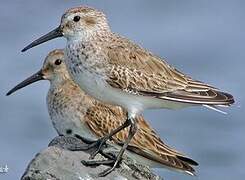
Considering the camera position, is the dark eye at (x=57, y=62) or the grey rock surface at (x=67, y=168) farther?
the dark eye at (x=57, y=62)

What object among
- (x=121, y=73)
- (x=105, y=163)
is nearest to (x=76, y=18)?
(x=121, y=73)

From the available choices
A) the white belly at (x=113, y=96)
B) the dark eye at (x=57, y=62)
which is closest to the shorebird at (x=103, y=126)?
the dark eye at (x=57, y=62)

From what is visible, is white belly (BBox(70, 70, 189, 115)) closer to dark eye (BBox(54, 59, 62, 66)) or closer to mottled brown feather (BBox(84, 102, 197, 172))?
mottled brown feather (BBox(84, 102, 197, 172))

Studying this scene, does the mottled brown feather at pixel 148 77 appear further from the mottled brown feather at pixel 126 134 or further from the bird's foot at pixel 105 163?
the mottled brown feather at pixel 126 134

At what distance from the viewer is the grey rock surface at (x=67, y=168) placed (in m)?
9.69

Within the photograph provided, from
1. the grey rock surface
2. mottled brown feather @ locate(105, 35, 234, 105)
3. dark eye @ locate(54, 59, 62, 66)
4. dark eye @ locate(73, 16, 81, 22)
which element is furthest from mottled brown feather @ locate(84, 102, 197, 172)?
the grey rock surface

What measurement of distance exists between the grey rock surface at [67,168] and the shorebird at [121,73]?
0.44 m

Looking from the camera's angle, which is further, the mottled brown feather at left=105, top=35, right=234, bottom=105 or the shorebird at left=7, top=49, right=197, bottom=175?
the shorebird at left=7, top=49, right=197, bottom=175

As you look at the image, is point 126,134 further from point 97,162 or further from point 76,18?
point 97,162

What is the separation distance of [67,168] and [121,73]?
5.99ft


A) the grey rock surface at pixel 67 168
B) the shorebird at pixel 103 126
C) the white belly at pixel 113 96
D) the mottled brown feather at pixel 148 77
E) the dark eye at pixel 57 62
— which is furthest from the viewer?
the dark eye at pixel 57 62

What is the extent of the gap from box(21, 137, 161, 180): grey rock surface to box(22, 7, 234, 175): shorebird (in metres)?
0.44

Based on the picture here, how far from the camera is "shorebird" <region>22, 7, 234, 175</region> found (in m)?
11.2

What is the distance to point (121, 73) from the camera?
37.0 ft
